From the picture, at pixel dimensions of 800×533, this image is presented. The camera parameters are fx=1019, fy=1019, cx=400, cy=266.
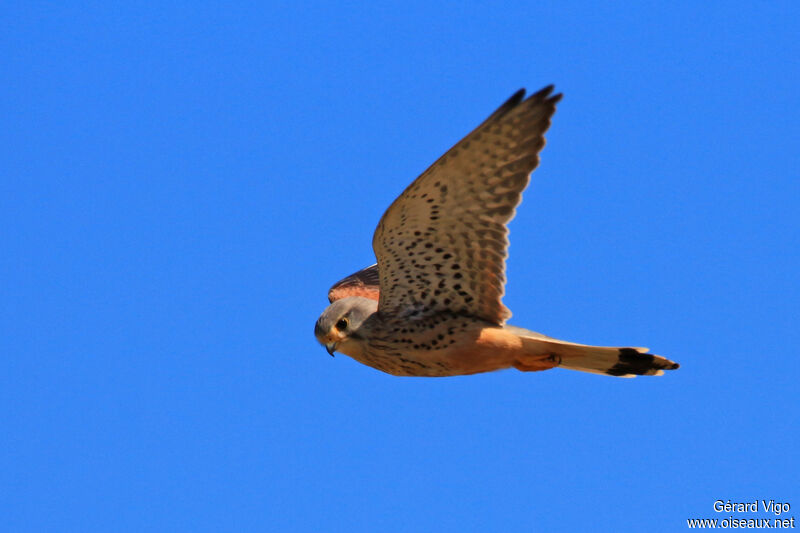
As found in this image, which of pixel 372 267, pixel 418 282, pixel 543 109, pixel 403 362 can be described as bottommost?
pixel 403 362

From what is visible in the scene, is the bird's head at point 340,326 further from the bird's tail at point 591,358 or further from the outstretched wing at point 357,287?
the outstretched wing at point 357,287

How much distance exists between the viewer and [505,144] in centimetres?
598

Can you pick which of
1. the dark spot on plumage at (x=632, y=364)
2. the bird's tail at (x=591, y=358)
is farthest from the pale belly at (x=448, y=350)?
the dark spot on plumage at (x=632, y=364)

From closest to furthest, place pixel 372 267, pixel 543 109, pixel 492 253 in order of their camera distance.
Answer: pixel 543 109, pixel 492 253, pixel 372 267

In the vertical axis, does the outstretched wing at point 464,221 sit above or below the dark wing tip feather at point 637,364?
above

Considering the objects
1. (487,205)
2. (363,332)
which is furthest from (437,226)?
(363,332)

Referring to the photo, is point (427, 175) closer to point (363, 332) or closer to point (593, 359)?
point (363, 332)

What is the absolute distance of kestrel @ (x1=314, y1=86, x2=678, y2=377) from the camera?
616cm

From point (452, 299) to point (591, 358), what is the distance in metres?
0.98

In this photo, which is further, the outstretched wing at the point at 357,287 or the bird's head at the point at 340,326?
the outstretched wing at the point at 357,287

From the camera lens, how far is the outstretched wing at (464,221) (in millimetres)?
5930

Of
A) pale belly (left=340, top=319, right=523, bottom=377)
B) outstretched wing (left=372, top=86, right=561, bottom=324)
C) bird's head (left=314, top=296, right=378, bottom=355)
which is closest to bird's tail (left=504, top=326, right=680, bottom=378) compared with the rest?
pale belly (left=340, top=319, right=523, bottom=377)

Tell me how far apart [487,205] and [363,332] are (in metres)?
1.22

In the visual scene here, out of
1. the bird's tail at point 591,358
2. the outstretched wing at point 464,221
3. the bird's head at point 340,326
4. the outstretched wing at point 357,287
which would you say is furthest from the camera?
the outstretched wing at point 357,287
